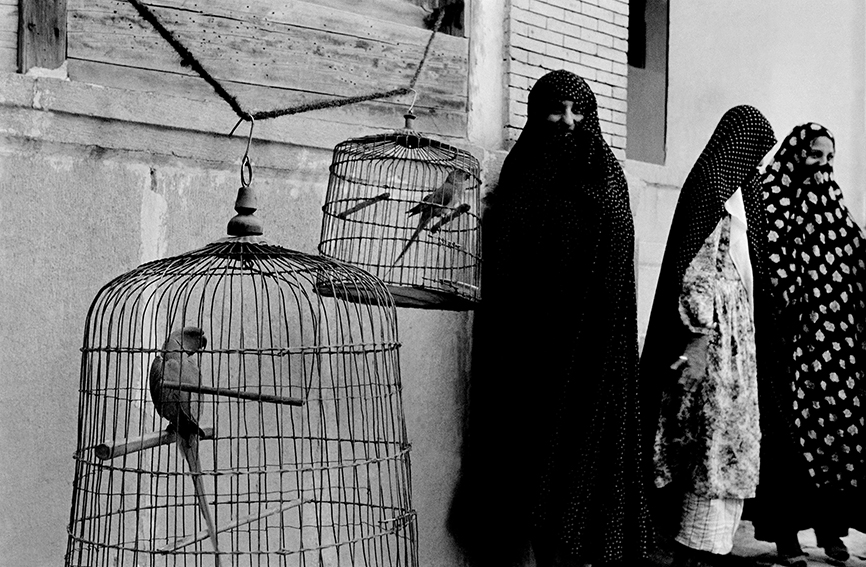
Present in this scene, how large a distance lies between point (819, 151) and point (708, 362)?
1.33 metres

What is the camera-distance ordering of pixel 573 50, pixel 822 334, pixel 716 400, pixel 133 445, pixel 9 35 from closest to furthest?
pixel 133 445
pixel 9 35
pixel 716 400
pixel 573 50
pixel 822 334

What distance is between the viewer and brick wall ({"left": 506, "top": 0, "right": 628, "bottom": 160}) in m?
3.71

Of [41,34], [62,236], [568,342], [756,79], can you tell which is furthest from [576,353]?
[756,79]

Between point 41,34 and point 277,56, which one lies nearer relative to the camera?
point 41,34

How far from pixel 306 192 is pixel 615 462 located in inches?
60.2

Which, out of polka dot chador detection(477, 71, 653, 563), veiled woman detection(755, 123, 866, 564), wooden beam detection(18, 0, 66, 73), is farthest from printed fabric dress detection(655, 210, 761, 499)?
wooden beam detection(18, 0, 66, 73)

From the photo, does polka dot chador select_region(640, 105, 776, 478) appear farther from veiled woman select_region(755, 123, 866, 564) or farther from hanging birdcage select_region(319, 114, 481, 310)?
hanging birdcage select_region(319, 114, 481, 310)

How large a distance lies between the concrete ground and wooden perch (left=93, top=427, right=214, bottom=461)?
2.92 meters

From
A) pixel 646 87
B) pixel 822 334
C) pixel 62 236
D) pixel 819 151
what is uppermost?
pixel 646 87

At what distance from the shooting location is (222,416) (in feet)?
9.87

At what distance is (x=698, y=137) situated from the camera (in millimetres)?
5621

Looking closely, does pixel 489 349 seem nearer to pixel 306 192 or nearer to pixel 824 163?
pixel 306 192

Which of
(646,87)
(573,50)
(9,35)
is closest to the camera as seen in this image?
(9,35)

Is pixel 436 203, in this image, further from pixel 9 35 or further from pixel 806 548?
pixel 806 548
